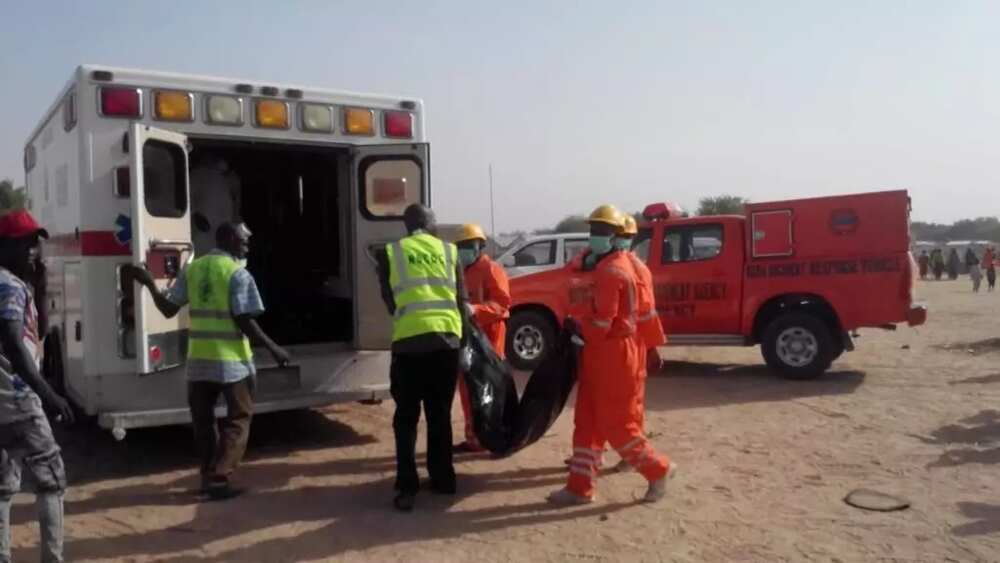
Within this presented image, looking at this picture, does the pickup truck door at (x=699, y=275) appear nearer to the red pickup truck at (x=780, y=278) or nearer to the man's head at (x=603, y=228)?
the red pickup truck at (x=780, y=278)

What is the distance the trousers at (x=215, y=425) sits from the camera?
576 centimetres

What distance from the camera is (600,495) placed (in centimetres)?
579

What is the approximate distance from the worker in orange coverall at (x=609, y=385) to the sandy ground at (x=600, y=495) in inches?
9.2

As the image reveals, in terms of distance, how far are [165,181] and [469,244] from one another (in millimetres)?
2258

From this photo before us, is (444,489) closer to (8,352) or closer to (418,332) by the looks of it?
(418,332)

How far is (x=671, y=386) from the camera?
408 inches

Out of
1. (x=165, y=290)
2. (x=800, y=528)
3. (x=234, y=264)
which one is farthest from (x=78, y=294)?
(x=800, y=528)

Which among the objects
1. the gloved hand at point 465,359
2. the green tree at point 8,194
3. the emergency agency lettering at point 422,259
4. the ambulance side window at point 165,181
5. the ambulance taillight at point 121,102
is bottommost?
the gloved hand at point 465,359

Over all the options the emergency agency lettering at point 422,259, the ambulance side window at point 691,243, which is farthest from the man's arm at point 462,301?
the ambulance side window at point 691,243

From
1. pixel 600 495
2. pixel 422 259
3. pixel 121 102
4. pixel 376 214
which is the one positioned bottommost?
pixel 600 495

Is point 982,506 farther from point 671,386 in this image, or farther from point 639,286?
point 671,386

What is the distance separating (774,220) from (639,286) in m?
5.32

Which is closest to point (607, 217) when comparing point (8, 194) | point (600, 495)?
point (600, 495)

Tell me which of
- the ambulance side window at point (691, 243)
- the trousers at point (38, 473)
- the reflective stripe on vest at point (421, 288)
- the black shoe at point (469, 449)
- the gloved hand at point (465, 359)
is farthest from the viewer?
the ambulance side window at point (691, 243)
